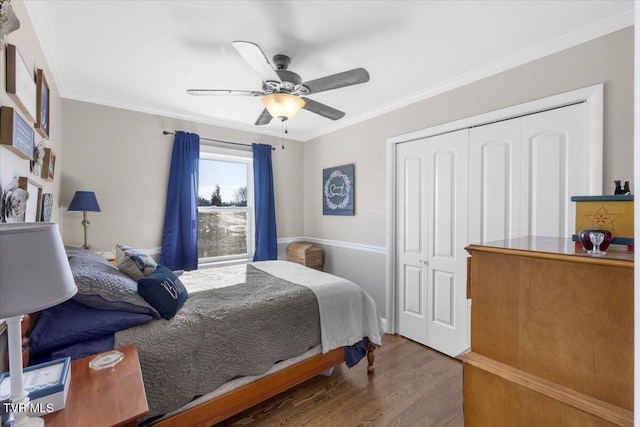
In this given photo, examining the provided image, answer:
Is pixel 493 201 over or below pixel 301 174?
below

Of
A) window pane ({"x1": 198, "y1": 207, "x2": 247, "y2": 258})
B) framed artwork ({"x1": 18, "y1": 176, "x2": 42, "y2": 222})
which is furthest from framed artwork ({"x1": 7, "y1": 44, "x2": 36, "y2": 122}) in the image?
window pane ({"x1": 198, "y1": 207, "x2": 247, "y2": 258})

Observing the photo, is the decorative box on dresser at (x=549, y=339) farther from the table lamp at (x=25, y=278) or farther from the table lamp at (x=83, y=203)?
the table lamp at (x=83, y=203)

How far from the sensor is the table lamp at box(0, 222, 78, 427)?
2.16 ft

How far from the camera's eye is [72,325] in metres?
1.37

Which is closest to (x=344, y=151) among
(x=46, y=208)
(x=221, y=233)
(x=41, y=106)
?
(x=221, y=233)

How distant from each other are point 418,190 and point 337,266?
1.59 meters

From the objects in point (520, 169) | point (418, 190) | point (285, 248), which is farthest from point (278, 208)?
point (520, 169)

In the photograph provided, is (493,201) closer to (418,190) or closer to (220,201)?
(418,190)

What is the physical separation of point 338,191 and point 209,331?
2.60m

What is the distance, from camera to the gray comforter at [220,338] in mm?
1428

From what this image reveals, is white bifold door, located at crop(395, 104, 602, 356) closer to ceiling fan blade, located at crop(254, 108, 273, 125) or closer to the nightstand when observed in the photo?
ceiling fan blade, located at crop(254, 108, 273, 125)

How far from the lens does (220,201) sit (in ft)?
12.8

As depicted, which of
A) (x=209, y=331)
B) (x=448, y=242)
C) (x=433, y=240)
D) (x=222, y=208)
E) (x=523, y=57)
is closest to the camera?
(x=209, y=331)

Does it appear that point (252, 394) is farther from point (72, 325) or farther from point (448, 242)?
point (448, 242)
